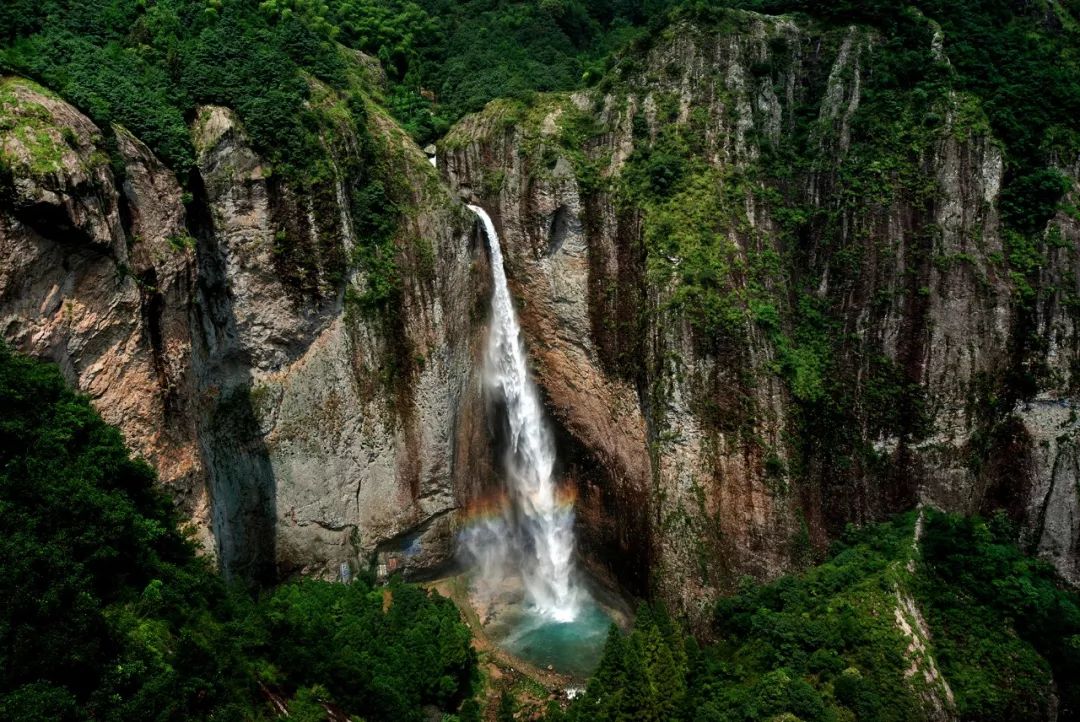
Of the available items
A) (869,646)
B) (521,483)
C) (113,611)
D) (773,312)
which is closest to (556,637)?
(521,483)

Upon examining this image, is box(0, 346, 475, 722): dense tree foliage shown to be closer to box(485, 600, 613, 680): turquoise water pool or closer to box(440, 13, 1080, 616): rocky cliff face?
box(485, 600, 613, 680): turquoise water pool

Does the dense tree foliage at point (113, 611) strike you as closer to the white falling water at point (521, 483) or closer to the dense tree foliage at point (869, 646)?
the dense tree foliage at point (869, 646)

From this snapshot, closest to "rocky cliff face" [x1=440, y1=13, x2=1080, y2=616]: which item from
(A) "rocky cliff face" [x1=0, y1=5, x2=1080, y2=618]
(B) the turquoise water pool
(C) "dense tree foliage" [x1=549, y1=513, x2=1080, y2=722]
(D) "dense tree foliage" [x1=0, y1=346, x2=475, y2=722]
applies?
(A) "rocky cliff face" [x1=0, y1=5, x2=1080, y2=618]

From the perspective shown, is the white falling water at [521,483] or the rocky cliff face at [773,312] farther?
the white falling water at [521,483]

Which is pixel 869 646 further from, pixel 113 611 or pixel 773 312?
pixel 113 611

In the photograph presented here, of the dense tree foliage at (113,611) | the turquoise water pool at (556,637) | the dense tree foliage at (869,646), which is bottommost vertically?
the turquoise water pool at (556,637)

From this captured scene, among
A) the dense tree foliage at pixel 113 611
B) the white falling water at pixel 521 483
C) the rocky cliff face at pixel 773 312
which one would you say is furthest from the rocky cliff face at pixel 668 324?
the dense tree foliage at pixel 113 611

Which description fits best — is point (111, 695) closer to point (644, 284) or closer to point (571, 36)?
point (644, 284)
